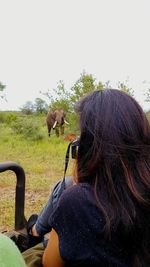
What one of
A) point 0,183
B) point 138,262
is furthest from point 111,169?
point 0,183

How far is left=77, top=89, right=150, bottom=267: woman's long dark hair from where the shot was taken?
53.4 inches

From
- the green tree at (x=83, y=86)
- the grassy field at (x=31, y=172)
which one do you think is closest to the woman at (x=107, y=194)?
A: the grassy field at (x=31, y=172)

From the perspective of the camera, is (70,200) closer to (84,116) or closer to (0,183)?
(84,116)

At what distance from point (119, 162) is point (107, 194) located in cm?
11

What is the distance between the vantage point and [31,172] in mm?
6996

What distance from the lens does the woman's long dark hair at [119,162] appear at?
136cm

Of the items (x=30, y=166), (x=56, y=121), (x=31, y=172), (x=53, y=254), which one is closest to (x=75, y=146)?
(x=53, y=254)

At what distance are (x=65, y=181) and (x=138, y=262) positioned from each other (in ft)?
1.73

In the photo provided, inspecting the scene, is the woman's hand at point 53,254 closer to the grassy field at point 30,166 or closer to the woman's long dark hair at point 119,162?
the woman's long dark hair at point 119,162

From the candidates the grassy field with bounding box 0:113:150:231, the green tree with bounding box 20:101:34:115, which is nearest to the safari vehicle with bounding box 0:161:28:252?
the grassy field with bounding box 0:113:150:231

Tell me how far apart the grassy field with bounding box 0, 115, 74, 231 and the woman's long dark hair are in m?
0.76

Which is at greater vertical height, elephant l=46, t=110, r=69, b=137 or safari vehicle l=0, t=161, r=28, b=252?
safari vehicle l=0, t=161, r=28, b=252

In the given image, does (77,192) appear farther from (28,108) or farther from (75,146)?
(28,108)

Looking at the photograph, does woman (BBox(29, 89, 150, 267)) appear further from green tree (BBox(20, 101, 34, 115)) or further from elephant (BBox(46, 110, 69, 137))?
green tree (BBox(20, 101, 34, 115))
